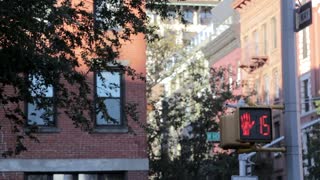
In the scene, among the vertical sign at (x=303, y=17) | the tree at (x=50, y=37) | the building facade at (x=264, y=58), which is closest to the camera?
the vertical sign at (x=303, y=17)

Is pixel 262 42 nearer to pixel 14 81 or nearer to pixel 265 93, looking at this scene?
pixel 265 93

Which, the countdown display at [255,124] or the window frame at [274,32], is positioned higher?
the window frame at [274,32]

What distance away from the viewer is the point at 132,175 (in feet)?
76.4

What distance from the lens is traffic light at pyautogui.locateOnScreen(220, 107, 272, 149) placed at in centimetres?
876

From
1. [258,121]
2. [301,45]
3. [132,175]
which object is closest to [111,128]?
[132,175]

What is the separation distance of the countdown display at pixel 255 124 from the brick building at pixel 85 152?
14.3 meters

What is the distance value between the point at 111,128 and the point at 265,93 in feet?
73.5

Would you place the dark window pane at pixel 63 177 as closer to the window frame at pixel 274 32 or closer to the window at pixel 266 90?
the window at pixel 266 90

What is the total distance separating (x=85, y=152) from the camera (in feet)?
76.8

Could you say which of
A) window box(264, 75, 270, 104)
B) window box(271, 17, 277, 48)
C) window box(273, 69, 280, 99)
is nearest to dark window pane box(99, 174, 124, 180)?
window box(273, 69, 280, 99)

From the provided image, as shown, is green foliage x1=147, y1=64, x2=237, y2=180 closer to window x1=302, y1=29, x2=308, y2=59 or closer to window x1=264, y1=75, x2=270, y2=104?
window x1=302, y1=29, x2=308, y2=59

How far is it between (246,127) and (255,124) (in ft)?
0.52

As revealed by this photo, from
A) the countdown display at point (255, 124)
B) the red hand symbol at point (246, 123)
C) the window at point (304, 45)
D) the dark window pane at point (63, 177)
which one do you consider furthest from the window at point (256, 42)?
the red hand symbol at point (246, 123)

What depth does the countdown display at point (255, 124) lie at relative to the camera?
8773 millimetres
